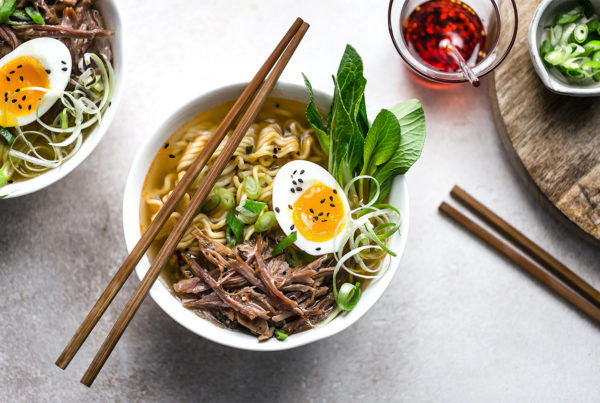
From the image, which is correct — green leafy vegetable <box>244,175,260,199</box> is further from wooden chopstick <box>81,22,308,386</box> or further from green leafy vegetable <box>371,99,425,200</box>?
green leafy vegetable <box>371,99,425,200</box>

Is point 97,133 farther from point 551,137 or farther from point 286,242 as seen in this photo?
point 551,137

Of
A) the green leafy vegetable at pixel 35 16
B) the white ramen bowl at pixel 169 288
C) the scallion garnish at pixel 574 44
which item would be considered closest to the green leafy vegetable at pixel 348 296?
the white ramen bowl at pixel 169 288

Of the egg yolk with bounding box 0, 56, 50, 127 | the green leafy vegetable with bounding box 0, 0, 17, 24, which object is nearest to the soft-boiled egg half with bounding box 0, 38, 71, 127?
the egg yolk with bounding box 0, 56, 50, 127

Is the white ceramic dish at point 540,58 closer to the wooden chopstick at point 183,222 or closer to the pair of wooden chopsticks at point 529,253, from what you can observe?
the pair of wooden chopsticks at point 529,253

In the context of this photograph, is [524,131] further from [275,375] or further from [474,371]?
[275,375]

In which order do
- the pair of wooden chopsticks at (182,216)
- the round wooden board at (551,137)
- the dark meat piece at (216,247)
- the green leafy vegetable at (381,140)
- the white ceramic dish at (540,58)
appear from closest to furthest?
1. the pair of wooden chopsticks at (182,216)
2. the green leafy vegetable at (381,140)
3. the dark meat piece at (216,247)
4. the white ceramic dish at (540,58)
5. the round wooden board at (551,137)

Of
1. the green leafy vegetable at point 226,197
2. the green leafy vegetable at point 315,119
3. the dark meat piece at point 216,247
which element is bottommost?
the dark meat piece at point 216,247
